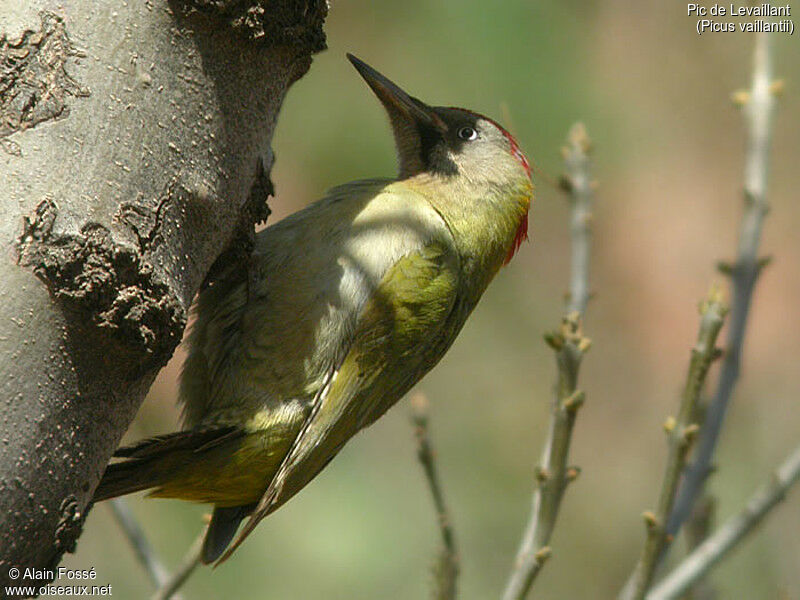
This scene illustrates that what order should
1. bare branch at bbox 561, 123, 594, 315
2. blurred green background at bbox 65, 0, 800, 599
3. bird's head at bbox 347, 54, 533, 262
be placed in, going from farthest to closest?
blurred green background at bbox 65, 0, 800, 599 < bird's head at bbox 347, 54, 533, 262 < bare branch at bbox 561, 123, 594, 315

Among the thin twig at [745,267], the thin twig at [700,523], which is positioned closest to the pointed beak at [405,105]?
the thin twig at [745,267]

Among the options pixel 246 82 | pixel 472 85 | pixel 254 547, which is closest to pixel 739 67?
pixel 472 85

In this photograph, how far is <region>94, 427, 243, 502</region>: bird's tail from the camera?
251cm

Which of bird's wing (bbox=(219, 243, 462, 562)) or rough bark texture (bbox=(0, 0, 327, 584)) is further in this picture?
bird's wing (bbox=(219, 243, 462, 562))

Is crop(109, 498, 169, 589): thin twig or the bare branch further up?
the bare branch

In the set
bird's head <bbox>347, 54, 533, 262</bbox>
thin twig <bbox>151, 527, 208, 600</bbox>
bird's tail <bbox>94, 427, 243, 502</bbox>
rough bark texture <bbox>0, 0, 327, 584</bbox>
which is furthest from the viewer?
bird's head <bbox>347, 54, 533, 262</bbox>

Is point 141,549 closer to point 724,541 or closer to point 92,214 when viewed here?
point 92,214

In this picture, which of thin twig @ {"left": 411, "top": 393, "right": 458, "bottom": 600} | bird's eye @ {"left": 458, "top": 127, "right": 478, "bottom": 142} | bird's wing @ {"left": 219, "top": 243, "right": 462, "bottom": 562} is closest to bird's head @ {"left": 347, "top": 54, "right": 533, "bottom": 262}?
bird's eye @ {"left": 458, "top": 127, "right": 478, "bottom": 142}

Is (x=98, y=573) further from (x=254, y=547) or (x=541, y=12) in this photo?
(x=541, y=12)

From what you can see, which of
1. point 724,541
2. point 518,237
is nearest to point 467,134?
point 518,237

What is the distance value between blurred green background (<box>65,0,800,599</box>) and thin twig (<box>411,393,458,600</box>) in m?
1.36

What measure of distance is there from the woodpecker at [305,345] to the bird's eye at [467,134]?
1.72 ft

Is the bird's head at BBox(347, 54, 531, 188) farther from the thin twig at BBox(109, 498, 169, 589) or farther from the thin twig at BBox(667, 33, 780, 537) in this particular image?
the thin twig at BBox(109, 498, 169, 589)

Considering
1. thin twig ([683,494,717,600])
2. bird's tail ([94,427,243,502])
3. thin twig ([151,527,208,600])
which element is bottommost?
thin twig ([151,527,208,600])
